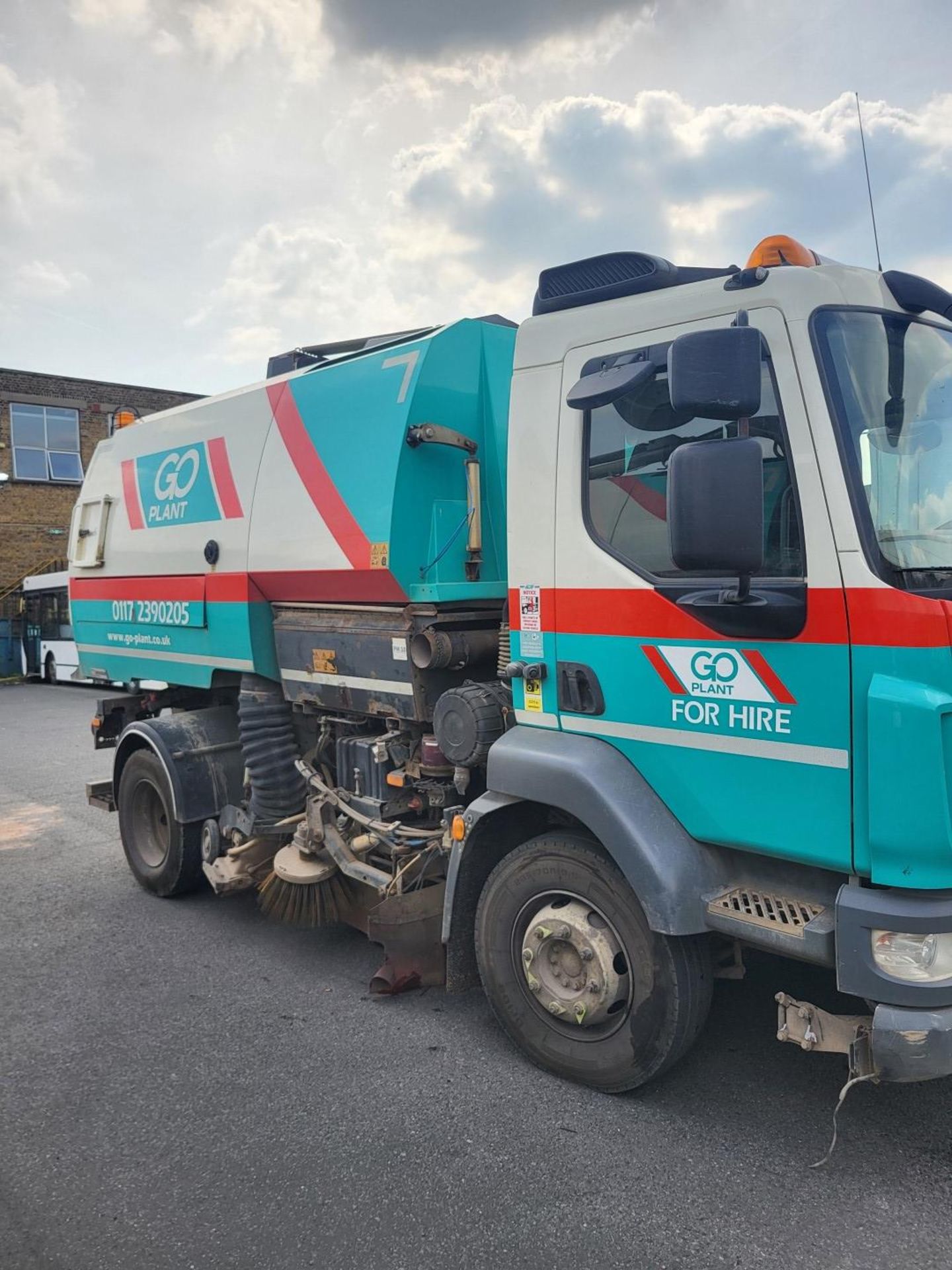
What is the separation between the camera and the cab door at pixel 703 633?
2.52 meters

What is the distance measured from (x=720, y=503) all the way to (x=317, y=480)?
2.38m

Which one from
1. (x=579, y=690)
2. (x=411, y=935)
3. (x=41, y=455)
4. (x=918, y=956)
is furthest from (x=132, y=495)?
(x=41, y=455)

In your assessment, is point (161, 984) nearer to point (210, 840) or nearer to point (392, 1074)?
point (210, 840)

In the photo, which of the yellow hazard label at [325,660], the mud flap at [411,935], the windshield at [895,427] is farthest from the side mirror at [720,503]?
the yellow hazard label at [325,660]

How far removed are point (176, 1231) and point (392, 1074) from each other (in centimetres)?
98

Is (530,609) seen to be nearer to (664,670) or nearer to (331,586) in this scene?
(664,670)

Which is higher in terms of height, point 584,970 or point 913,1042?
point 913,1042

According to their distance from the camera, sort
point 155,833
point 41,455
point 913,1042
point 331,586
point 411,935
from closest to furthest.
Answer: point 913,1042 < point 411,935 < point 331,586 < point 155,833 < point 41,455

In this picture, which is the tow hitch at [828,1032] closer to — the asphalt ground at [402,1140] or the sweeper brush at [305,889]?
the asphalt ground at [402,1140]

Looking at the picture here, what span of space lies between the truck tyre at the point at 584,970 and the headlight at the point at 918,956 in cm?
72

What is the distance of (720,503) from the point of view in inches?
92.6

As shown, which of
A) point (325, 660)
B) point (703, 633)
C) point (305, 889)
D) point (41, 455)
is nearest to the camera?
point (703, 633)

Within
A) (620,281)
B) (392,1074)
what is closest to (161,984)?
(392,1074)

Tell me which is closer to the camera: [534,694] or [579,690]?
[579,690]
